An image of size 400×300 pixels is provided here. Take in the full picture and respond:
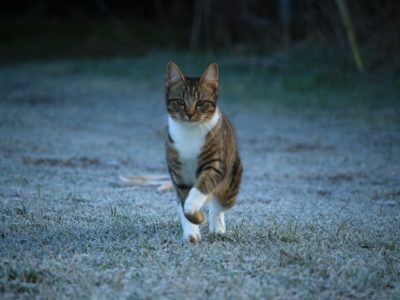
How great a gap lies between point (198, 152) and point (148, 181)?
256 centimetres

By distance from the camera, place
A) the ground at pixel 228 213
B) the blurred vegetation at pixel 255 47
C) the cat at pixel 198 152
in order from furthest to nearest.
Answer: the blurred vegetation at pixel 255 47, the cat at pixel 198 152, the ground at pixel 228 213

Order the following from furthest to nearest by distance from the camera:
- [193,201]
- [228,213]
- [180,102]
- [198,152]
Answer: [228,213]
[180,102]
[198,152]
[193,201]

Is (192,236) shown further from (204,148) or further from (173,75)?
(173,75)

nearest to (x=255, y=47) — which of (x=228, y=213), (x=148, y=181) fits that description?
(x=148, y=181)

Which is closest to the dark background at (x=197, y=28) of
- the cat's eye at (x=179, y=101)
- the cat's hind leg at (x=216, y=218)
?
the cat's hind leg at (x=216, y=218)

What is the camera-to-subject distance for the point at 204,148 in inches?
168

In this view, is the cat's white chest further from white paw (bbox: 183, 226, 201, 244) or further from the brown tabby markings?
white paw (bbox: 183, 226, 201, 244)

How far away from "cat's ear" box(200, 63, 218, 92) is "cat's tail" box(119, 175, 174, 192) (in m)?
2.06

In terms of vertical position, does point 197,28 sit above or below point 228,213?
above

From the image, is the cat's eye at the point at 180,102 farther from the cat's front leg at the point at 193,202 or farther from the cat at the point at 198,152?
the cat's front leg at the point at 193,202

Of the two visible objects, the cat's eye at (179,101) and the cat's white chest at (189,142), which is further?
the cat's eye at (179,101)

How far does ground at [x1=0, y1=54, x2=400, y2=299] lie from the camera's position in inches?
140

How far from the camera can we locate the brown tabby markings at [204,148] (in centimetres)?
425

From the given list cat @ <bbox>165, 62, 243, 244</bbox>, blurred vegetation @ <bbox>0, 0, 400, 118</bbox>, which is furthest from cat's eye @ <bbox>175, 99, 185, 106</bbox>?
blurred vegetation @ <bbox>0, 0, 400, 118</bbox>
